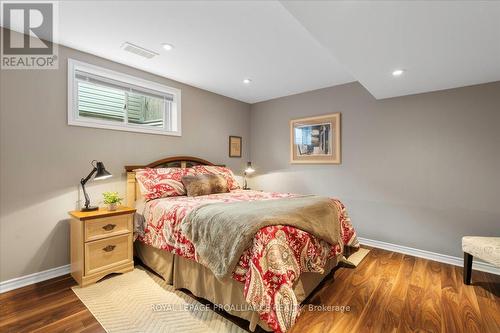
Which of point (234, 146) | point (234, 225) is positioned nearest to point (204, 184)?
point (234, 225)

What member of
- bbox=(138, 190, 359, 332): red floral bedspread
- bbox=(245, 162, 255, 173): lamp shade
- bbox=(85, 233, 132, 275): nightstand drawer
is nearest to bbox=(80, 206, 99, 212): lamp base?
bbox=(85, 233, 132, 275): nightstand drawer

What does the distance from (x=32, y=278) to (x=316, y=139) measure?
3.84 meters

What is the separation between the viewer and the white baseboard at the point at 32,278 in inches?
83.9

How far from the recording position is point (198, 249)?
188cm

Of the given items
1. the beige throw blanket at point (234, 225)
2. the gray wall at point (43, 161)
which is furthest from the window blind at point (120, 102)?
the beige throw blanket at point (234, 225)

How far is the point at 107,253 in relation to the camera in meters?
2.33

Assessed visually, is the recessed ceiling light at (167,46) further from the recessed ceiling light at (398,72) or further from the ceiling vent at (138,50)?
the recessed ceiling light at (398,72)

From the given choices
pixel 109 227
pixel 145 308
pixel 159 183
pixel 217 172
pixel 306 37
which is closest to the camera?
pixel 145 308

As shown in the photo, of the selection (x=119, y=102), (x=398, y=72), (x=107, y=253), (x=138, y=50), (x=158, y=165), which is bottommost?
(x=107, y=253)

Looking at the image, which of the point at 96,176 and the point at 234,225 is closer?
the point at 234,225

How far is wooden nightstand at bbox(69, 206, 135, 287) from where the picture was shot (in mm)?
2186

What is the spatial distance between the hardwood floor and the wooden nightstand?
0.22 meters

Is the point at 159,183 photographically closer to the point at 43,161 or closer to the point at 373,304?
the point at 43,161

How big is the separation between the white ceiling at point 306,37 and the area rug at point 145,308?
2.24m
